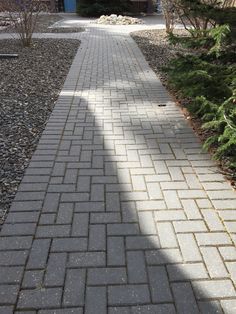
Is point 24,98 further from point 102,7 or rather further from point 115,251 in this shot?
point 102,7

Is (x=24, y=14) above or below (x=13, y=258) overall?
below

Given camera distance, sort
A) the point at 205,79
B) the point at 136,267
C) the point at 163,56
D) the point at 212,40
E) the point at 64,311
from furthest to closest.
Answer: the point at 163,56
the point at 212,40
the point at 205,79
the point at 136,267
the point at 64,311

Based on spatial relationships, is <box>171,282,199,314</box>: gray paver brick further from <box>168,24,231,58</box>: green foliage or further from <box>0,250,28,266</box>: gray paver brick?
<box>168,24,231,58</box>: green foliage

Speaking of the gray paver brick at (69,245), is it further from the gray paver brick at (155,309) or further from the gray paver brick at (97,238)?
the gray paver brick at (155,309)

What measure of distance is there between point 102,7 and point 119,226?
18.9 meters

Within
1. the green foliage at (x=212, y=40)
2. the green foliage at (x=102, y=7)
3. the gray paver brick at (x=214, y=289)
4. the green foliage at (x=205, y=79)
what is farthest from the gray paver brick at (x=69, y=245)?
the green foliage at (x=102, y=7)

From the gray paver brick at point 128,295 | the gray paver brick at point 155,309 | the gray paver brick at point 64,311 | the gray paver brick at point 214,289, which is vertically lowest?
the gray paver brick at point 64,311

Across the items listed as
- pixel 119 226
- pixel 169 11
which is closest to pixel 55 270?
pixel 119 226

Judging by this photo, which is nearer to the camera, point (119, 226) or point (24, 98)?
point (119, 226)

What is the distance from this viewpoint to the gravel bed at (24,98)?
147 inches

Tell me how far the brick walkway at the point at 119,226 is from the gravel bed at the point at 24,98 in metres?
0.16

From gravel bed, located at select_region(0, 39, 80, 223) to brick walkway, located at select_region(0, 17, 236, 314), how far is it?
0.16 metres

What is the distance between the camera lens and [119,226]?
2.88 meters

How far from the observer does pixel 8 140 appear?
14.3ft
